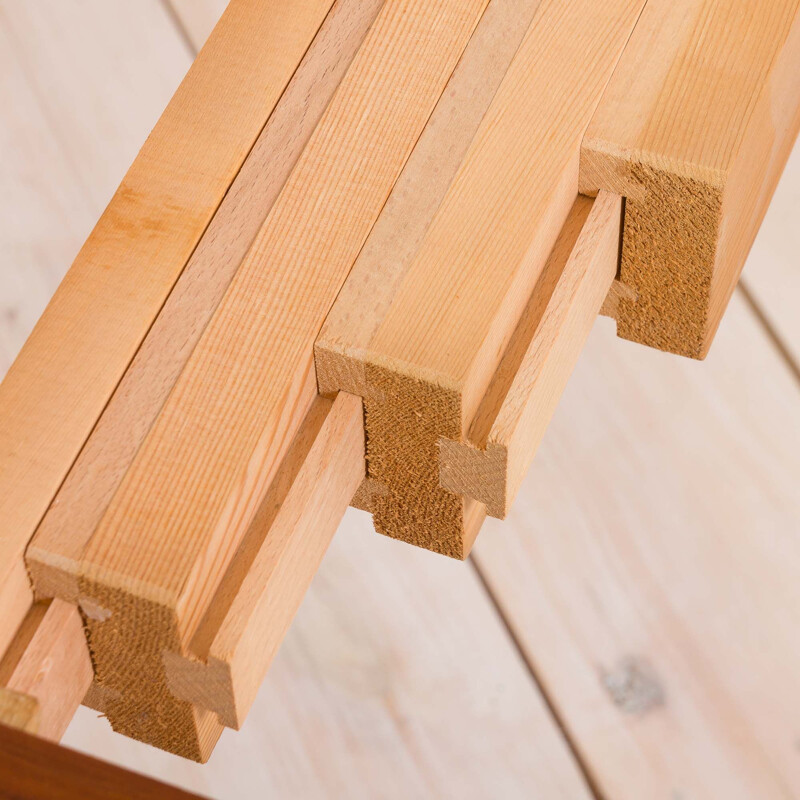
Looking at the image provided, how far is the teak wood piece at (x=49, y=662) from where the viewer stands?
697 mm

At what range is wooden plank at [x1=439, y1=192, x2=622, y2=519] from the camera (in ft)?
2.47

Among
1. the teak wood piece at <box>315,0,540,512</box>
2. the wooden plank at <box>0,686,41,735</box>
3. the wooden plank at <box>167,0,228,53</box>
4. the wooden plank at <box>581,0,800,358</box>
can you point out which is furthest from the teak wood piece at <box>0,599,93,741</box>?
the wooden plank at <box>167,0,228,53</box>

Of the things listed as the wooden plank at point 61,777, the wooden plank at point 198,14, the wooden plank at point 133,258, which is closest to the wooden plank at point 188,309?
the wooden plank at point 133,258

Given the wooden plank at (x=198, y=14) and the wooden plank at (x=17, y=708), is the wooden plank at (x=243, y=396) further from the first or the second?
the wooden plank at (x=198, y=14)

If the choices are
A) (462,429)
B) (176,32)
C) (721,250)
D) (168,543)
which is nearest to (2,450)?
(168,543)

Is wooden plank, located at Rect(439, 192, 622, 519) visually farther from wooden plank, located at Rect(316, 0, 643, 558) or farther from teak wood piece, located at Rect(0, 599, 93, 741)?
teak wood piece, located at Rect(0, 599, 93, 741)

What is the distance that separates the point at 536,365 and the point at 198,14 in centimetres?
70

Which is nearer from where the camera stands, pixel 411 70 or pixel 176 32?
pixel 411 70

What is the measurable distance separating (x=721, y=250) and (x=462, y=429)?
203 millimetres

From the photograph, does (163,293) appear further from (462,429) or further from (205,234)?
(462,429)

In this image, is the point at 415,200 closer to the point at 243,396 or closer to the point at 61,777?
the point at 243,396

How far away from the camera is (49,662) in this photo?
2.33ft

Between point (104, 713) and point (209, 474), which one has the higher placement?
point (209, 474)

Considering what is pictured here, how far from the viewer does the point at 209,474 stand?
72 centimetres
